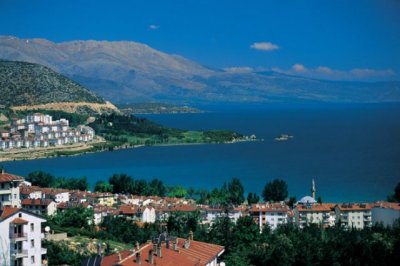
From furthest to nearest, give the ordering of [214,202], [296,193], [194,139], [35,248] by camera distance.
A: [194,139] < [296,193] < [214,202] < [35,248]

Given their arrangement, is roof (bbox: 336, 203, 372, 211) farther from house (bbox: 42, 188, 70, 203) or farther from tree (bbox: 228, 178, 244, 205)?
house (bbox: 42, 188, 70, 203)

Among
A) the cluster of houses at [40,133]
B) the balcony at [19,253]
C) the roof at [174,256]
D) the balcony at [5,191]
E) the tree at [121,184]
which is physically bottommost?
the tree at [121,184]

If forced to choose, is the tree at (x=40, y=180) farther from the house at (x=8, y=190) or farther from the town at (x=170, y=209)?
the house at (x=8, y=190)

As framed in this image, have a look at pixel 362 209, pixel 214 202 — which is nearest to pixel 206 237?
pixel 362 209

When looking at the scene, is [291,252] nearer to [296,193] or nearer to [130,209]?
[130,209]

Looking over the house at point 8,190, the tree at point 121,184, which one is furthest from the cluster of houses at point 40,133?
the house at point 8,190

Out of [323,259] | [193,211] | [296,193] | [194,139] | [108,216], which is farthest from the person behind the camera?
[194,139]
